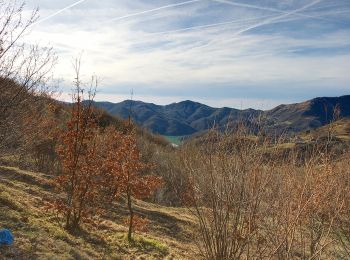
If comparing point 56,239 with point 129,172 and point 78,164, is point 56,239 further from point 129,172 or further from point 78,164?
point 129,172

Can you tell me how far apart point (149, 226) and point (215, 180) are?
13664mm

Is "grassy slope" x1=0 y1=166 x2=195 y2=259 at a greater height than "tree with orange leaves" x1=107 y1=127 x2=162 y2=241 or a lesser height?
lesser

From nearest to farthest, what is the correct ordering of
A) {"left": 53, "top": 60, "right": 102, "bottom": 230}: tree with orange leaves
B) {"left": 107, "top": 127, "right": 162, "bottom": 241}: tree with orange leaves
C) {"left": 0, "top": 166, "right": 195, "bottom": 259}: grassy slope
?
{"left": 0, "top": 166, "right": 195, "bottom": 259}: grassy slope, {"left": 53, "top": 60, "right": 102, "bottom": 230}: tree with orange leaves, {"left": 107, "top": 127, "right": 162, "bottom": 241}: tree with orange leaves

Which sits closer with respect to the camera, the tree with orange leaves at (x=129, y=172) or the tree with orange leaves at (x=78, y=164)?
the tree with orange leaves at (x=78, y=164)

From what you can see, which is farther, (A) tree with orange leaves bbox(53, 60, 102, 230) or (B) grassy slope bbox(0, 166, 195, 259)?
(A) tree with orange leaves bbox(53, 60, 102, 230)

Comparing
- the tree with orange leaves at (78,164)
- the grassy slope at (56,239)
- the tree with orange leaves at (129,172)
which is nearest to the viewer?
the grassy slope at (56,239)

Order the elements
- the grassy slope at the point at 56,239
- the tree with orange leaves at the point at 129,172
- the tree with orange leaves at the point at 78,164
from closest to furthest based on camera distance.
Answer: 1. the grassy slope at the point at 56,239
2. the tree with orange leaves at the point at 78,164
3. the tree with orange leaves at the point at 129,172

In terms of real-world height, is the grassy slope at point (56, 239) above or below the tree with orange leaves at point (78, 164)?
below

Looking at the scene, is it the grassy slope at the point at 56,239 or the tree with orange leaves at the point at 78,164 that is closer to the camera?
the grassy slope at the point at 56,239

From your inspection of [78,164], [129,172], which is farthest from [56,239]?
[129,172]

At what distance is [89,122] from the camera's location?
13492 mm

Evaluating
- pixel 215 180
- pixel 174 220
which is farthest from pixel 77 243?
pixel 174 220

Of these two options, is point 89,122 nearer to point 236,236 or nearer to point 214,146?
point 214,146

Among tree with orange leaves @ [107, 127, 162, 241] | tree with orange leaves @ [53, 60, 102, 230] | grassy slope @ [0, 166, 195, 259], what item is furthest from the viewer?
tree with orange leaves @ [107, 127, 162, 241]
